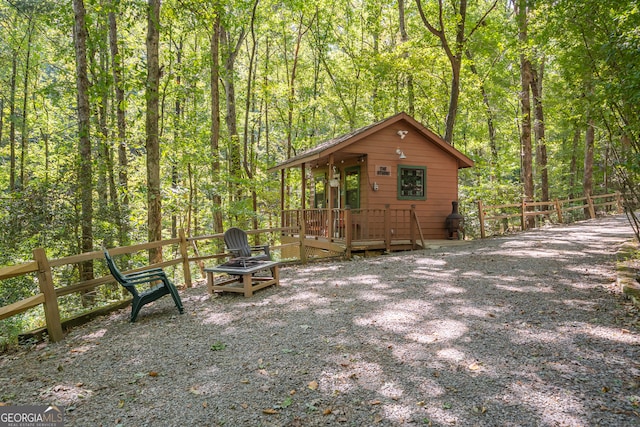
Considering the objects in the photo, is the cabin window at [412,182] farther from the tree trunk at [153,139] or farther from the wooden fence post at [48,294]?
the wooden fence post at [48,294]

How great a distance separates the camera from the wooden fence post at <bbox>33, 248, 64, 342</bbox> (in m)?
4.20

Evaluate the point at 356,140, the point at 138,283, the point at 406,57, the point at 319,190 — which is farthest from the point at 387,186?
the point at 406,57

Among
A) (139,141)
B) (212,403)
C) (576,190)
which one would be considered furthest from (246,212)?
(576,190)

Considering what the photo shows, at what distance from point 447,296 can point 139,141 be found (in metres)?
9.79

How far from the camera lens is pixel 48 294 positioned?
14.1ft

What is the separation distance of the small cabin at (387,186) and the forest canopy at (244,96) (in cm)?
328

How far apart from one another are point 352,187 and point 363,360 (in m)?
9.09

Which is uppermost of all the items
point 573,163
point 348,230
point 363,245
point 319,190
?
point 573,163

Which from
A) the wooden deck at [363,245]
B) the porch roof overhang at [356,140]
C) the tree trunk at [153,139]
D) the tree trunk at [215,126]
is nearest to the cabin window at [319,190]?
the porch roof overhang at [356,140]

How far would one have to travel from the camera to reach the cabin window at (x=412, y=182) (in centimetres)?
1164

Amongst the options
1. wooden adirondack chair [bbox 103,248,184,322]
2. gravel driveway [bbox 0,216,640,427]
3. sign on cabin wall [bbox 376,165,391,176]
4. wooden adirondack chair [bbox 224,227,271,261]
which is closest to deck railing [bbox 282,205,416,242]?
sign on cabin wall [bbox 376,165,391,176]

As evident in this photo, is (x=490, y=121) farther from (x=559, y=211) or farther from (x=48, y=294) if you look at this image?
(x=48, y=294)

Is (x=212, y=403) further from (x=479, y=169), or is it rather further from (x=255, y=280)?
(x=479, y=169)

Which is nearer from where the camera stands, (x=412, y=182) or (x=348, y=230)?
(x=348, y=230)
